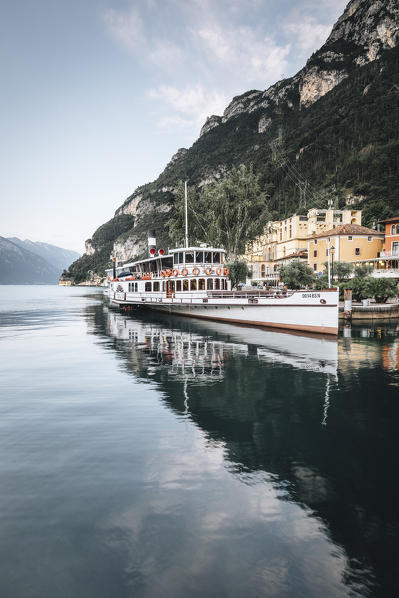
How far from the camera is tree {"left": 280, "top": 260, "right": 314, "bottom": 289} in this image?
51.0m

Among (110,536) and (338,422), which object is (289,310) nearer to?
(338,422)

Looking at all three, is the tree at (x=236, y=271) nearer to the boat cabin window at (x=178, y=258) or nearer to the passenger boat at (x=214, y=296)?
the passenger boat at (x=214, y=296)

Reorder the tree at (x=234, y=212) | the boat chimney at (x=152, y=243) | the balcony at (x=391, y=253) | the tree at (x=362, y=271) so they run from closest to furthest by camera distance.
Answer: the tree at (x=234, y=212) < the boat chimney at (x=152, y=243) < the tree at (x=362, y=271) < the balcony at (x=391, y=253)

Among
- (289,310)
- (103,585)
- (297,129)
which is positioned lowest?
(103,585)

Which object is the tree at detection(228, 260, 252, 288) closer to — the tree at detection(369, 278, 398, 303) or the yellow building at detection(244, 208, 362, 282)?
the tree at detection(369, 278, 398, 303)

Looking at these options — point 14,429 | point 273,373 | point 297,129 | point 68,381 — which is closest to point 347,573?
point 14,429

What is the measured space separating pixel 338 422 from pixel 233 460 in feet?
13.1

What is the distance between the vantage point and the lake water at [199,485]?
15.2 feet

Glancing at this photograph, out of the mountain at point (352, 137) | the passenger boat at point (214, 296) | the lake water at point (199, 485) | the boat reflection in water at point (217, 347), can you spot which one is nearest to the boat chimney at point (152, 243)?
the passenger boat at point (214, 296)

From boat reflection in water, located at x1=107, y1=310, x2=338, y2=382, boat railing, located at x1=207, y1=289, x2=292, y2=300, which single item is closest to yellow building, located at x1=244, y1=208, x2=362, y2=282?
boat railing, located at x1=207, y1=289, x2=292, y2=300

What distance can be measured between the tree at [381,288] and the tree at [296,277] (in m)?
13.2

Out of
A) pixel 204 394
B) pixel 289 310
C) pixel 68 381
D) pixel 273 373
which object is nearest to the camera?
pixel 204 394

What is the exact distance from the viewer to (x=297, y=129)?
626ft

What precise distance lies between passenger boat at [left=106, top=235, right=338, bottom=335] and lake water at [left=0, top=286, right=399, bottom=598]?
10.8m
